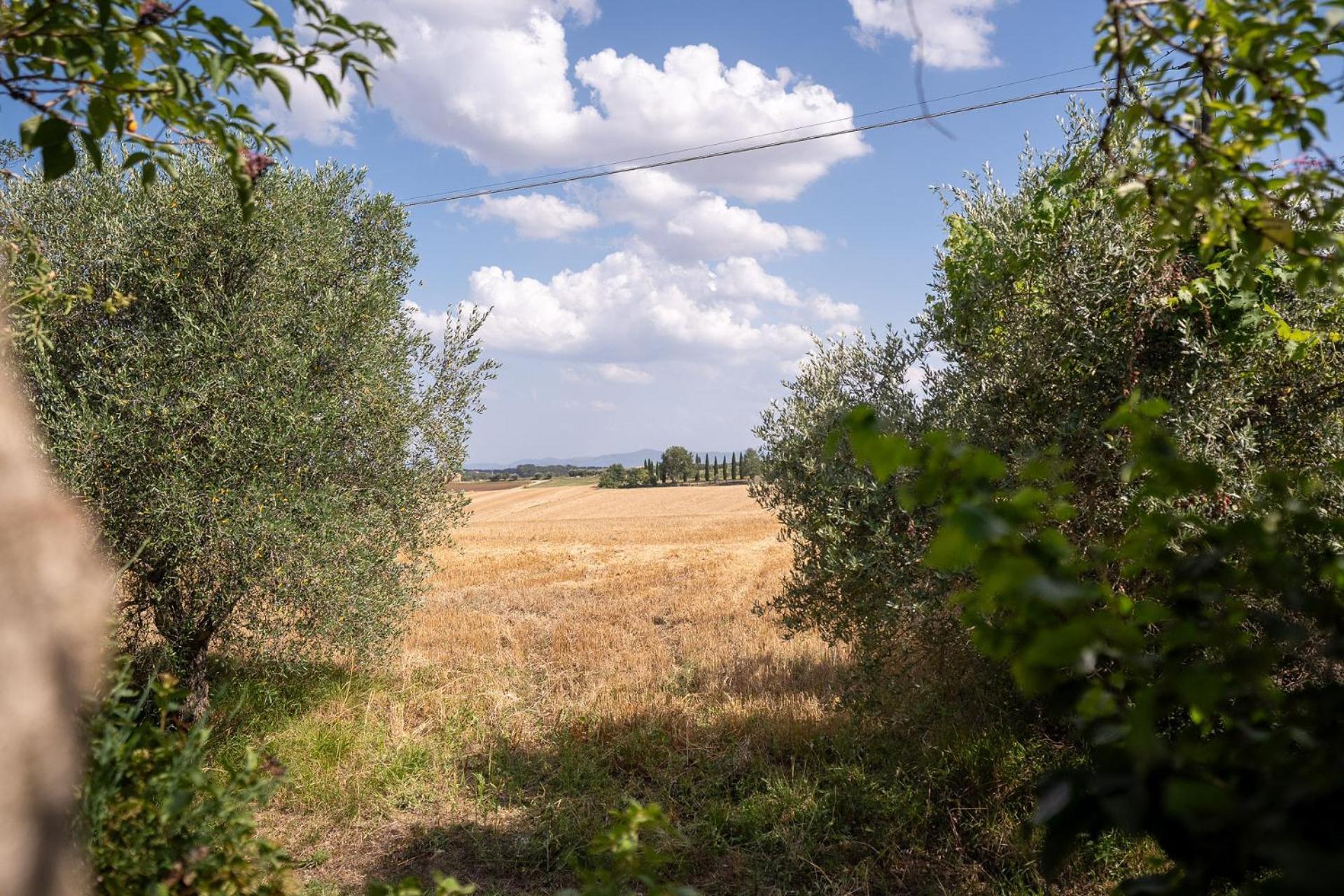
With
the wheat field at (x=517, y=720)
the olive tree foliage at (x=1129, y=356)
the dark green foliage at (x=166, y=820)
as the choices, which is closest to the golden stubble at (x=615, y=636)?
the wheat field at (x=517, y=720)

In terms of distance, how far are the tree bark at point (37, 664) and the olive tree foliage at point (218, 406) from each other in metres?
5.66

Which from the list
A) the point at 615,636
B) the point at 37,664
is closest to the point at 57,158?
the point at 37,664

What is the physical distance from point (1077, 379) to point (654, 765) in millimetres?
5701

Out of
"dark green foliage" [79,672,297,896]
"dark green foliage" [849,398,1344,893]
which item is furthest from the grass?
"dark green foliage" [849,398,1344,893]

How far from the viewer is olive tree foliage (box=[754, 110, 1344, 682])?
5488mm

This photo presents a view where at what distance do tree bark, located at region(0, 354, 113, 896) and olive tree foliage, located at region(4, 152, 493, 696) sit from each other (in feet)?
18.6

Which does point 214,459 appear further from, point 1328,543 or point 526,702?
point 1328,543

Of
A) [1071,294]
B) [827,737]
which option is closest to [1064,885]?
[827,737]

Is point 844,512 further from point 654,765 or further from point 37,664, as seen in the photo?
point 37,664

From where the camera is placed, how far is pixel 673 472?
354 feet

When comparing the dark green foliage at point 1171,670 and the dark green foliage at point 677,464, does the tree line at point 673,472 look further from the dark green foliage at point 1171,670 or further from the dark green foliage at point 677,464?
the dark green foliage at point 1171,670

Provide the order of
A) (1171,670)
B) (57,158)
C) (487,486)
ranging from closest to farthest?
(1171,670), (57,158), (487,486)

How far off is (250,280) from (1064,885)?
31.0ft

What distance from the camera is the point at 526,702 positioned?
32.4ft
